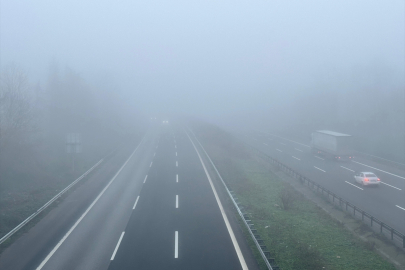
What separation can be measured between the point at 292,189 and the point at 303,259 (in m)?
11.6

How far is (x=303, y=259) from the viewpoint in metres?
10.4

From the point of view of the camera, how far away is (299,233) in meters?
13.3

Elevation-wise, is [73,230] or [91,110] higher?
[91,110]

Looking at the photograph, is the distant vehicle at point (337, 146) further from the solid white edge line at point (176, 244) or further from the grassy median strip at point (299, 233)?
the solid white edge line at point (176, 244)

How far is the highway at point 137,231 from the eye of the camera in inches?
397

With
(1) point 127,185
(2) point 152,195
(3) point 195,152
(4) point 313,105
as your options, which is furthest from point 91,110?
(4) point 313,105

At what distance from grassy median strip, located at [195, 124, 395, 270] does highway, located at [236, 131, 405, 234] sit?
363cm

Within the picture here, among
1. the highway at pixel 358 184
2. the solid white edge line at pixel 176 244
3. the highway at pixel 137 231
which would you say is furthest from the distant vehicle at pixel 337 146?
the solid white edge line at pixel 176 244

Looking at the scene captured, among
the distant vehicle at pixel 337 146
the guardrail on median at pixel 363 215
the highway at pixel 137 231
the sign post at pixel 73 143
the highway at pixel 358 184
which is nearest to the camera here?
the highway at pixel 137 231

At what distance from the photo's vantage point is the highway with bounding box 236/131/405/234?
58.0ft

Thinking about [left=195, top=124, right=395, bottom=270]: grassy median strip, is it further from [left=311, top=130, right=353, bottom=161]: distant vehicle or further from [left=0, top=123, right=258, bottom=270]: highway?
[left=311, top=130, right=353, bottom=161]: distant vehicle

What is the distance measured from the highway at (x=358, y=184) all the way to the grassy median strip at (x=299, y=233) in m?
3.63

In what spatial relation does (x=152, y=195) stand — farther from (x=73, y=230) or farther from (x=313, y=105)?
(x=313, y=105)

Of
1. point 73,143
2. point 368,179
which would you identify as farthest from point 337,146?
point 73,143
